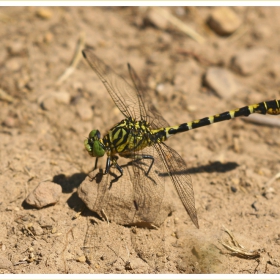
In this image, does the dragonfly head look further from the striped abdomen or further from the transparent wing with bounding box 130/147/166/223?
the striped abdomen

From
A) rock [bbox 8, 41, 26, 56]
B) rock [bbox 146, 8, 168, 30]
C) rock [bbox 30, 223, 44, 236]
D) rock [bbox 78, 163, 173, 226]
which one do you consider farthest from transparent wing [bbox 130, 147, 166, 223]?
rock [bbox 146, 8, 168, 30]

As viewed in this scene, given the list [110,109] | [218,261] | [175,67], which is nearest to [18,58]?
[110,109]

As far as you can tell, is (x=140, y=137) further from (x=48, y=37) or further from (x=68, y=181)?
(x=48, y=37)

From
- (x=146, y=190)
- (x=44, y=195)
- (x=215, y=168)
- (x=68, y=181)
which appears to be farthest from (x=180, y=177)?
(x=44, y=195)

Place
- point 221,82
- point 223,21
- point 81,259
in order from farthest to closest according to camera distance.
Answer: point 223,21
point 221,82
point 81,259

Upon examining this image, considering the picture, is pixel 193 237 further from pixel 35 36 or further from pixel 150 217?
pixel 35 36

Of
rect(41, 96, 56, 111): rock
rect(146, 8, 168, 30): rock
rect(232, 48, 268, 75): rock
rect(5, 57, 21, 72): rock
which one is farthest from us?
rect(146, 8, 168, 30): rock

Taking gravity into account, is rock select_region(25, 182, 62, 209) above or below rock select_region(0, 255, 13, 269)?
above
